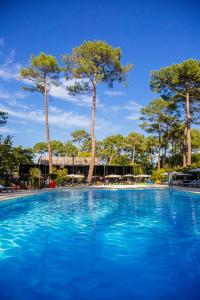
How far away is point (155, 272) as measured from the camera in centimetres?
441

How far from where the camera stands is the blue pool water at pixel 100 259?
3.71 m

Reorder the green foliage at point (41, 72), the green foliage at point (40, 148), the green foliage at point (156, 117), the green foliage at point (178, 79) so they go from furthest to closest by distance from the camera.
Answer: the green foliage at point (40, 148) < the green foliage at point (156, 117) < the green foliage at point (41, 72) < the green foliage at point (178, 79)

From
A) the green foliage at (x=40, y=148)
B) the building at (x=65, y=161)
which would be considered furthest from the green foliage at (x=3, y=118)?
the green foliage at (x=40, y=148)

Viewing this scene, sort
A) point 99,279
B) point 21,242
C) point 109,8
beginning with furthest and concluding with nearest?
point 109,8, point 21,242, point 99,279

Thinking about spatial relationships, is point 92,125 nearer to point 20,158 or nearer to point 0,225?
point 20,158

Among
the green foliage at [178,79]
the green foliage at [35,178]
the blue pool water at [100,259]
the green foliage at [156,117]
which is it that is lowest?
the blue pool water at [100,259]

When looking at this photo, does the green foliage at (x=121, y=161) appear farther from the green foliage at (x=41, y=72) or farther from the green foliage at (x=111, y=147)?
the green foliage at (x=41, y=72)

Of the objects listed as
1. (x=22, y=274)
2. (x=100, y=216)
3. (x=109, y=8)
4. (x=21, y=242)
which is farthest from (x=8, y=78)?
(x=22, y=274)

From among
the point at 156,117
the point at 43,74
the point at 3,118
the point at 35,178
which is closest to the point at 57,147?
the point at 156,117

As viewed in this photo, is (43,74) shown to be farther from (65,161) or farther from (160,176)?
(160,176)

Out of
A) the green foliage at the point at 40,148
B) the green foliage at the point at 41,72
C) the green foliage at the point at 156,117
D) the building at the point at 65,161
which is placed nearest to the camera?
the green foliage at the point at 41,72

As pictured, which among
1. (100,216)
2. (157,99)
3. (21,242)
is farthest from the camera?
(157,99)

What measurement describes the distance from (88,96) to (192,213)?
21.1 m

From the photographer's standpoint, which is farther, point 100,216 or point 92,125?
point 92,125
